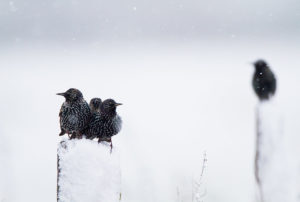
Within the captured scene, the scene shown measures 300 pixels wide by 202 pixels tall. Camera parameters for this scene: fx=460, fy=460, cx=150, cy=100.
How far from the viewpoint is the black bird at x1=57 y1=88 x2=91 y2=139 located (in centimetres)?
414

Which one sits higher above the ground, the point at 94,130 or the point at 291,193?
the point at 94,130

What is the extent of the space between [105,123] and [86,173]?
1.22 m

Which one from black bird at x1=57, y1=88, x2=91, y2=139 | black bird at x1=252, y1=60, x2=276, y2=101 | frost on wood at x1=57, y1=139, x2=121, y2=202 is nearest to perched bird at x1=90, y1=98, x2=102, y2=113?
black bird at x1=57, y1=88, x2=91, y2=139

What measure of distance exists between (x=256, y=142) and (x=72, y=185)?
8.36ft

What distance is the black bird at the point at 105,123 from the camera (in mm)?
3963

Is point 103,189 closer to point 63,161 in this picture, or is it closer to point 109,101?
point 63,161

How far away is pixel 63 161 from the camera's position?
2891 mm

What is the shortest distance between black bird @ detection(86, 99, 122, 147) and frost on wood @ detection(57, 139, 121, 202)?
3.01ft

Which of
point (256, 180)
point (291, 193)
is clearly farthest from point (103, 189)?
point (291, 193)

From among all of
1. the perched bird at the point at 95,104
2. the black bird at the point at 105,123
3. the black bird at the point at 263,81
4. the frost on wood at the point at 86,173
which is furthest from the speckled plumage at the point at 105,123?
the black bird at the point at 263,81

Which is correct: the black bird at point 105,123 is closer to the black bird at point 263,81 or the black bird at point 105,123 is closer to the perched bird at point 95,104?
the perched bird at point 95,104

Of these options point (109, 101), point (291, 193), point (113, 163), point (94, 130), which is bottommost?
point (291, 193)

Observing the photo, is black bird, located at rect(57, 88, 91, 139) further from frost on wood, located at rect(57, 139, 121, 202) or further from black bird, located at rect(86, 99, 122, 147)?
frost on wood, located at rect(57, 139, 121, 202)

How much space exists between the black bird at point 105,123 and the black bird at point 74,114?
0.08 meters
